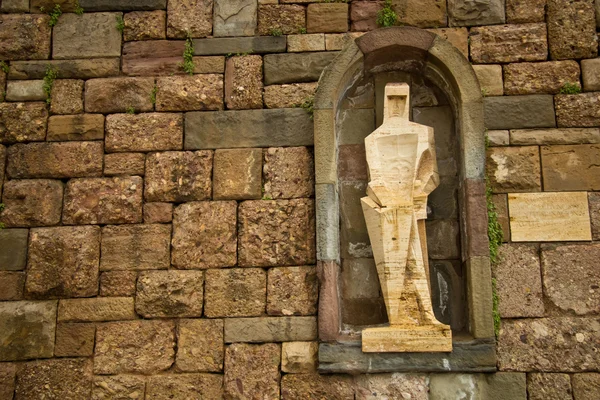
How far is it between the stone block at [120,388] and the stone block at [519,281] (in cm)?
277

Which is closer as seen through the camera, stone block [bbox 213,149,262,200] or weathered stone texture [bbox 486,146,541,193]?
weathered stone texture [bbox 486,146,541,193]

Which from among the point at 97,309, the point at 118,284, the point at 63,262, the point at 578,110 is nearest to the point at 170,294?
the point at 118,284

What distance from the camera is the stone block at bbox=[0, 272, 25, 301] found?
497cm

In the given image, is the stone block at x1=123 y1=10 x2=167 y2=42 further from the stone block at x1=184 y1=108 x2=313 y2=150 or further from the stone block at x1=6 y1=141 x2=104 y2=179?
the stone block at x1=6 y1=141 x2=104 y2=179

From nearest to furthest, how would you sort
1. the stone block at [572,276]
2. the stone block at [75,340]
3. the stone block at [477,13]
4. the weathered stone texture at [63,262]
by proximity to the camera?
the stone block at [572,276] < the stone block at [75,340] < the weathered stone texture at [63,262] < the stone block at [477,13]

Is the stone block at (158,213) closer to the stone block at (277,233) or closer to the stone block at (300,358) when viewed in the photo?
the stone block at (277,233)

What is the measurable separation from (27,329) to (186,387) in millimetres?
1359

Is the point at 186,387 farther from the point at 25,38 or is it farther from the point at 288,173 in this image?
the point at 25,38

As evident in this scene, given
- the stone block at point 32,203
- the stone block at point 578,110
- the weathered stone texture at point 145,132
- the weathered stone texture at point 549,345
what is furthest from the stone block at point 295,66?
the weathered stone texture at point 549,345

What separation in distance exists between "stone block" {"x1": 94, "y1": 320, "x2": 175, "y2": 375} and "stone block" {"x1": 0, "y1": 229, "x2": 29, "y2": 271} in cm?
88

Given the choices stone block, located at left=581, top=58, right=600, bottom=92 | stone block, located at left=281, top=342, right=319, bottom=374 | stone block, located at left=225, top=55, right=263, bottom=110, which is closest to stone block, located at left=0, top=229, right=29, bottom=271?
stone block, located at left=225, top=55, right=263, bottom=110

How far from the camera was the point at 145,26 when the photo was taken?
5.43 meters

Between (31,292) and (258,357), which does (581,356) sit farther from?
(31,292)

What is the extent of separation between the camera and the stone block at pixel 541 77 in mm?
5078
